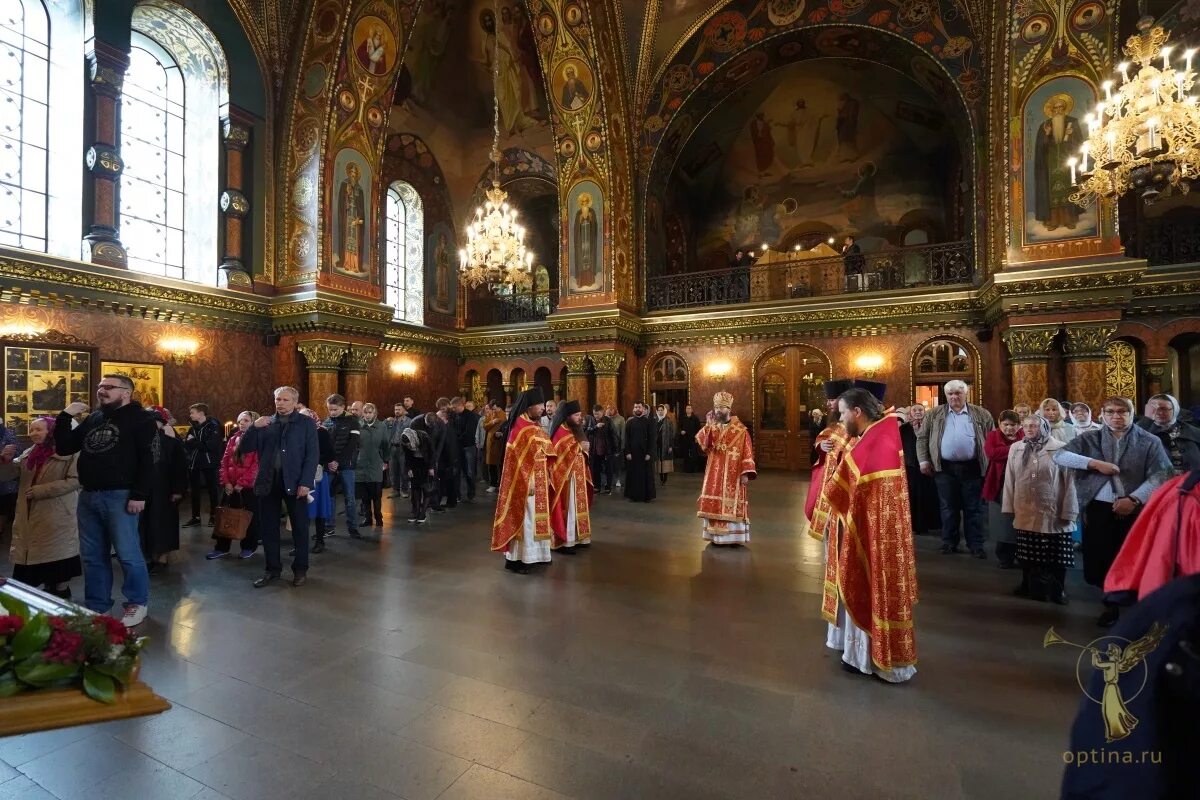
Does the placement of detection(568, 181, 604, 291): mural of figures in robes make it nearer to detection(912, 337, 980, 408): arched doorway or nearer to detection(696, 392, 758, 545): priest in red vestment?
detection(912, 337, 980, 408): arched doorway

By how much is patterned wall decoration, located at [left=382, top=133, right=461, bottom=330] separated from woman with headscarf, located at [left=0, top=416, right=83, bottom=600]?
13716 mm

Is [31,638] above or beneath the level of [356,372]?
beneath

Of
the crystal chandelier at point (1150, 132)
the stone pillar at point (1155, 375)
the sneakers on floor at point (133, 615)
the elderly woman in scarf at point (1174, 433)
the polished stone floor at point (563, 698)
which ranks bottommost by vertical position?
the polished stone floor at point (563, 698)

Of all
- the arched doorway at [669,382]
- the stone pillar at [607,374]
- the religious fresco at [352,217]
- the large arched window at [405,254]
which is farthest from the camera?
the large arched window at [405,254]

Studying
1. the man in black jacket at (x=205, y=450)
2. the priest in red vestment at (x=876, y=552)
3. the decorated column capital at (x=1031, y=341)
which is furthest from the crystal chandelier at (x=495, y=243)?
the decorated column capital at (x=1031, y=341)

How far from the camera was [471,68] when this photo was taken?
17.0m

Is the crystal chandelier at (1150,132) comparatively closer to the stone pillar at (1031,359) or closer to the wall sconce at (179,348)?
the stone pillar at (1031,359)

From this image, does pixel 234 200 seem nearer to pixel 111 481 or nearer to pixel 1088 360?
pixel 111 481

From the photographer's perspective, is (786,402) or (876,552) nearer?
(876,552)

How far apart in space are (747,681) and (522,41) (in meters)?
17.4

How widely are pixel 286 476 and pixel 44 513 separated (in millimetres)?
1731

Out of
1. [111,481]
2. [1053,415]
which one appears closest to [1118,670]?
[1053,415]

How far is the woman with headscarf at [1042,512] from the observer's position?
15.3 feet

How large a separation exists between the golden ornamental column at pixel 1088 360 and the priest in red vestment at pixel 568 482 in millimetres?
9744
